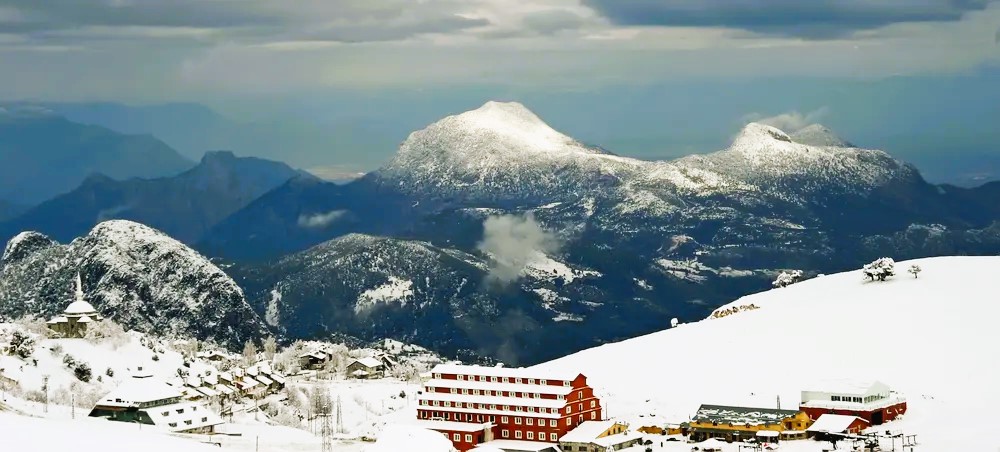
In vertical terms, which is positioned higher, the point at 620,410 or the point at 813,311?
the point at 813,311

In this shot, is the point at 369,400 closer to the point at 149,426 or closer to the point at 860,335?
the point at 149,426

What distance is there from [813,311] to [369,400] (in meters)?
47.8

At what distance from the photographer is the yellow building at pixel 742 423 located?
447 ft

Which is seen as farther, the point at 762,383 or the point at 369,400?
the point at 369,400

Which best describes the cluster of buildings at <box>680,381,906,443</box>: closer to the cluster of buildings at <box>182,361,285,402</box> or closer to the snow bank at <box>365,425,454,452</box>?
the snow bank at <box>365,425,454,452</box>

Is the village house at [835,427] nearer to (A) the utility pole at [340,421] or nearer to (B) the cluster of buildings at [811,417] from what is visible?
(B) the cluster of buildings at [811,417]

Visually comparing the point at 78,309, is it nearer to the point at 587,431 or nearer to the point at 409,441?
the point at 587,431

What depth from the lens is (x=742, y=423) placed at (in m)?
138

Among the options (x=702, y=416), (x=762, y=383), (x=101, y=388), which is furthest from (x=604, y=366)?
(x=101, y=388)

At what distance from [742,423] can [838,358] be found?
1135 inches

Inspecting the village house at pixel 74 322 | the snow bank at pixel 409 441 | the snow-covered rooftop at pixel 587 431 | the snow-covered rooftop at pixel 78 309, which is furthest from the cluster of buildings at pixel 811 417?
the snow-covered rooftop at pixel 78 309

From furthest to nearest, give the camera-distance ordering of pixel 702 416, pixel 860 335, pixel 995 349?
pixel 860 335 → pixel 995 349 → pixel 702 416

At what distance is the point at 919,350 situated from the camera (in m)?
164

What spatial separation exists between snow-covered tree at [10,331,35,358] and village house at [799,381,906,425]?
72875 millimetres
